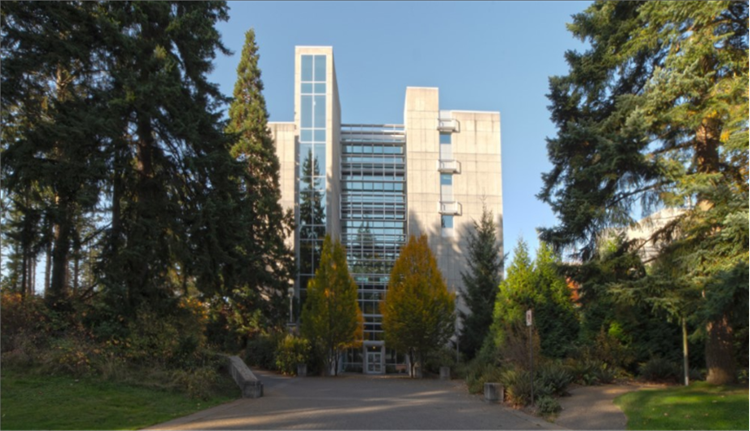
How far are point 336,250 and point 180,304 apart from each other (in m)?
13.9

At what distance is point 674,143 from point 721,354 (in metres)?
6.63

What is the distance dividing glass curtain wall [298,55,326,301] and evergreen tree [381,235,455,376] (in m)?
13.5

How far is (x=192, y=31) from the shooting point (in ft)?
72.8

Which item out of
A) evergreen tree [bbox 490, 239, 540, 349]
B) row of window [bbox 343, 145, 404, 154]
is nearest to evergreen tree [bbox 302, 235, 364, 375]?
evergreen tree [bbox 490, 239, 540, 349]

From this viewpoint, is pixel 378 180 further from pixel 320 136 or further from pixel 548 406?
pixel 548 406

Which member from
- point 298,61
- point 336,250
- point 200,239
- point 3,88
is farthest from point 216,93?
point 298,61

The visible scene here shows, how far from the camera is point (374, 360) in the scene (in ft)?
166

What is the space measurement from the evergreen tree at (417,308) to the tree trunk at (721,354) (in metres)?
17.2

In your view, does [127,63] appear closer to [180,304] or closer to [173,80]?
[173,80]

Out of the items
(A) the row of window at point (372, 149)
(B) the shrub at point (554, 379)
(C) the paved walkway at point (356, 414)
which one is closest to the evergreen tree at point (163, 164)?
(C) the paved walkway at point (356, 414)

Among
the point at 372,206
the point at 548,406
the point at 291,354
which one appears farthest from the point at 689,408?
the point at 372,206

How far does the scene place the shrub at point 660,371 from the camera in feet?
66.7

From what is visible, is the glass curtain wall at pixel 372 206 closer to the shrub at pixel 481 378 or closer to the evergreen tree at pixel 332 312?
the evergreen tree at pixel 332 312

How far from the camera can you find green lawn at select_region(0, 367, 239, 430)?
1181 centimetres
